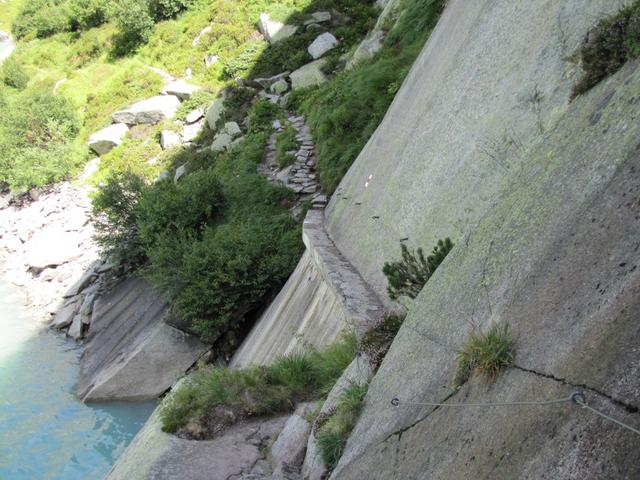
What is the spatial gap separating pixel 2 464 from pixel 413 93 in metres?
12.1

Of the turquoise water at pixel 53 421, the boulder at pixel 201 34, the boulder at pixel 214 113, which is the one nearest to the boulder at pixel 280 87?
the boulder at pixel 214 113

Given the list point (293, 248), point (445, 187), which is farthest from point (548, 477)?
point (293, 248)

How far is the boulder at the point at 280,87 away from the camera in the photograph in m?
27.1

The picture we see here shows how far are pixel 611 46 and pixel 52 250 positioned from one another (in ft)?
81.5

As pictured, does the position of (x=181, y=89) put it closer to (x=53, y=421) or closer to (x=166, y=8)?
(x=166, y=8)

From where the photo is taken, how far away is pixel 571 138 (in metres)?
4.12

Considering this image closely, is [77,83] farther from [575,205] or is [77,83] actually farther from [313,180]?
[575,205]

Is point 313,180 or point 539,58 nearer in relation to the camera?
point 539,58

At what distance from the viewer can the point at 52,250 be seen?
25047 millimetres

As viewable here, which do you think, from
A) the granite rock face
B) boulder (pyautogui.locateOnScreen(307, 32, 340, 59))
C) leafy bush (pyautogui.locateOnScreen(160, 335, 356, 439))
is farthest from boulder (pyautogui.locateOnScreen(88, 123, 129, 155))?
the granite rock face

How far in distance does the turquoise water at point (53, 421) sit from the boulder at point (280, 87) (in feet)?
48.3

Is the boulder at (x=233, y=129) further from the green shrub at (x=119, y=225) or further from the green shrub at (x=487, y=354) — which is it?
the green shrub at (x=487, y=354)

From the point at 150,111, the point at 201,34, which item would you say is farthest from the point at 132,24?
the point at 150,111

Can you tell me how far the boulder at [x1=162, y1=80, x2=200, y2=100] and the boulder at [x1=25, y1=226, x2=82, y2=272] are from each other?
1082 cm
